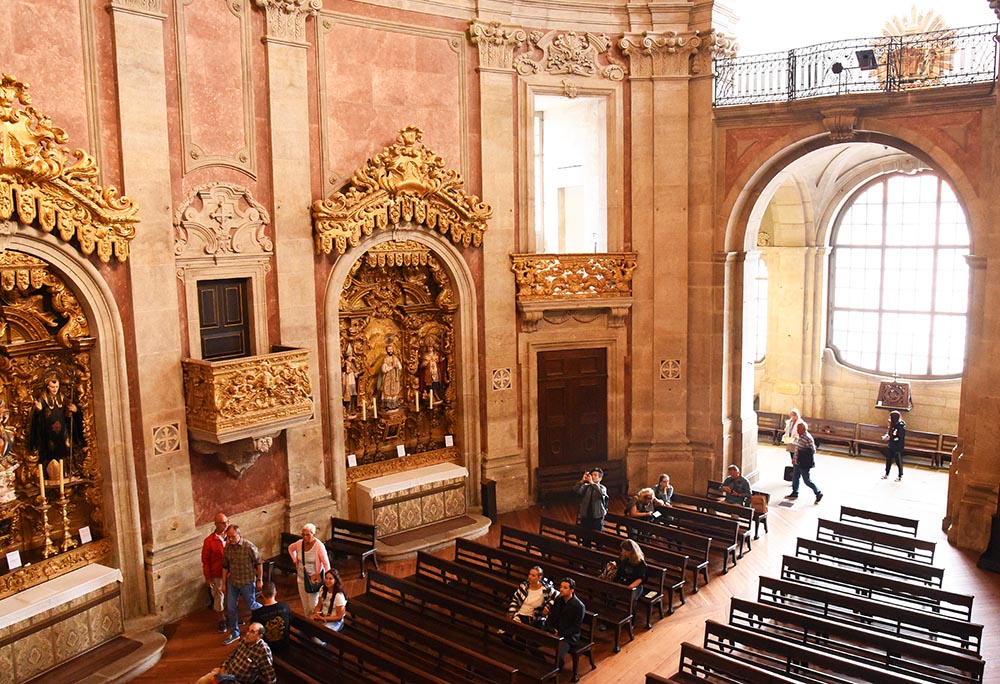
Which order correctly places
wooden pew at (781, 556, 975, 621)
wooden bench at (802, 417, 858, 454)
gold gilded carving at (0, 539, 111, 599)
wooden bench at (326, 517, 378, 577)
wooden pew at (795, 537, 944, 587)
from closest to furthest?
1. gold gilded carving at (0, 539, 111, 599)
2. wooden pew at (781, 556, 975, 621)
3. wooden pew at (795, 537, 944, 587)
4. wooden bench at (326, 517, 378, 577)
5. wooden bench at (802, 417, 858, 454)

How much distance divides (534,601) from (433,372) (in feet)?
18.9

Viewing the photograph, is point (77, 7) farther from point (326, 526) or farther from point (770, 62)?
point (770, 62)

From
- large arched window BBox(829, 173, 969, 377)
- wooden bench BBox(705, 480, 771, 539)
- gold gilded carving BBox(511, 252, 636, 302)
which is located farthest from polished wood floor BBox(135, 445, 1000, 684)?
gold gilded carving BBox(511, 252, 636, 302)

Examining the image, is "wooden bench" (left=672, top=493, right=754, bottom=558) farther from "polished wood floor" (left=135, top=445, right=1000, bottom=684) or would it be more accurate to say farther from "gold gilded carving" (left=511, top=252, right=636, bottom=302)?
"gold gilded carving" (left=511, top=252, right=636, bottom=302)

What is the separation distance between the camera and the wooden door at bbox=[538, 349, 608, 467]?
669 inches

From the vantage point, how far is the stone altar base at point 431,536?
1430 cm

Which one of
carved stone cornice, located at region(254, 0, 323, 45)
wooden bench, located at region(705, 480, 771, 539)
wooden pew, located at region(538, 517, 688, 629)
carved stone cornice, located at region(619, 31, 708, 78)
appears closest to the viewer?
wooden pew, located at region(538, 517, 688, 629)

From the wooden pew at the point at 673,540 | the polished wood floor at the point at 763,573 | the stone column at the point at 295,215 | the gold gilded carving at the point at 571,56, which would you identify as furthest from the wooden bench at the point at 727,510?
the gold gilded carving at the point at 571,56

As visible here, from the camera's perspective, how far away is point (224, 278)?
13.0 meters

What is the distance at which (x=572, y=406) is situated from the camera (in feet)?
56.4

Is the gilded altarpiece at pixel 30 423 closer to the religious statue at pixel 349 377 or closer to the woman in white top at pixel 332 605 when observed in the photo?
the woman in white top at pixel 332 605

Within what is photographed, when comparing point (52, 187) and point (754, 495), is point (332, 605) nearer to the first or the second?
point (52, 187)

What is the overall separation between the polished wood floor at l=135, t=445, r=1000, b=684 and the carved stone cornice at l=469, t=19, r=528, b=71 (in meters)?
7.74

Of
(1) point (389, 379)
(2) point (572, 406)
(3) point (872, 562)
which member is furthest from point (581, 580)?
(2) point (572, 406)
